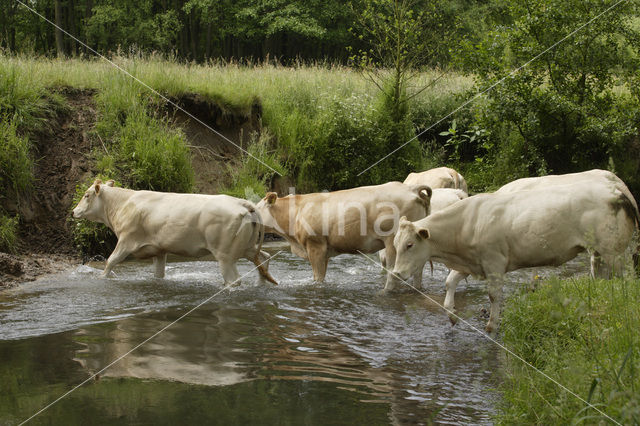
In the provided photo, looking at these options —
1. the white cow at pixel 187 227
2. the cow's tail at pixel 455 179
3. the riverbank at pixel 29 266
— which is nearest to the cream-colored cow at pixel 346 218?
the white cow at pixel 187 227

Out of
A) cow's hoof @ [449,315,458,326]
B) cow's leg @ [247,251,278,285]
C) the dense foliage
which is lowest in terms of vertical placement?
cow's leg @ [247,251,278,285]

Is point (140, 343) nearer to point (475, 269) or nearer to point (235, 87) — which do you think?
point (475, 269)

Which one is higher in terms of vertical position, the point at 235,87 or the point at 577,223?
the point at 235,87

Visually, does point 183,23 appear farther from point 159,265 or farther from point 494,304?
point 494,304

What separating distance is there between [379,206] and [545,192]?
298cm

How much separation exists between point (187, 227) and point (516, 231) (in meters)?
4.86

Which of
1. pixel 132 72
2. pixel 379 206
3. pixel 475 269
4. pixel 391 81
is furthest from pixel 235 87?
pixel 475 269

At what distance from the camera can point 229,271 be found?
394 inches

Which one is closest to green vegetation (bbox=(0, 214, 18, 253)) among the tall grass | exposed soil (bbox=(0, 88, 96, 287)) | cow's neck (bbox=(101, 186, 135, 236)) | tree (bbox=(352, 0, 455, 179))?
exposed soil (bbox=(0, 88, 96, 287))

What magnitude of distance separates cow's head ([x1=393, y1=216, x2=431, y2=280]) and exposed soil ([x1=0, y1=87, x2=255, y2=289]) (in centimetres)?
590

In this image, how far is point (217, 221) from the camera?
9906mm

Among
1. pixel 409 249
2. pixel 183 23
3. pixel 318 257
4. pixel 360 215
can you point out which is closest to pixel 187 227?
pixel 318 257

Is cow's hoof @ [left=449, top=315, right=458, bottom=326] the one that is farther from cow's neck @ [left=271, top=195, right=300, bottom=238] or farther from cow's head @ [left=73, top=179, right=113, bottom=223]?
cow's head @ [left=73, top=179, right=113, bottom=223]

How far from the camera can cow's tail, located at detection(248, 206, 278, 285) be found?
1004 centimetres
